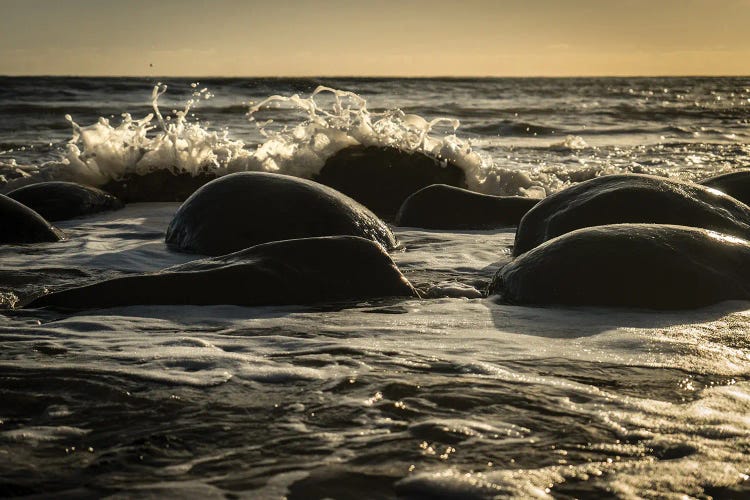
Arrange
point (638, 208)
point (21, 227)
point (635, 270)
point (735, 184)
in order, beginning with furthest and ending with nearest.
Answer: point (735, 184), point (21, 227), point (638, 208), point (635, 270)

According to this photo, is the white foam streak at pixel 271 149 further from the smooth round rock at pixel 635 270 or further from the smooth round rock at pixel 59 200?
the smooth round rock at pixel 635 270

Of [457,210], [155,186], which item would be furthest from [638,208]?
[155,186]

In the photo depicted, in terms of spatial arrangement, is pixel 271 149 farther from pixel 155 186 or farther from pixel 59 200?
pixel 59 200

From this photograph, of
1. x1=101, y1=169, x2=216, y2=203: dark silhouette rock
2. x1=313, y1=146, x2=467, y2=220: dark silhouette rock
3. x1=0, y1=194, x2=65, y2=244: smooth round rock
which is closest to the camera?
x1=0, y1=194, x2=65, y2=244: smooth round rock

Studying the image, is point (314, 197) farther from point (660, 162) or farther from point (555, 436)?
point (660, 162)

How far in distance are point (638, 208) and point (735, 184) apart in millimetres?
1850

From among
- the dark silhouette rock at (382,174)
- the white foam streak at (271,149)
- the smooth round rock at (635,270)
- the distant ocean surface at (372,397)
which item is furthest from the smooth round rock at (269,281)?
the white foam streak at (271,149)

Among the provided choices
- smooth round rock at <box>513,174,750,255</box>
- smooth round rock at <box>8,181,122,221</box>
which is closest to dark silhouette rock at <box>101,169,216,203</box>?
smooth round rock at <box>8,181,122,221</box>

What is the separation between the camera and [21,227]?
6312 millimetres

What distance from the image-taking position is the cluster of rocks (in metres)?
4.16

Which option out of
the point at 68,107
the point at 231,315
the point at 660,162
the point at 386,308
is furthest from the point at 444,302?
the point at 68,107

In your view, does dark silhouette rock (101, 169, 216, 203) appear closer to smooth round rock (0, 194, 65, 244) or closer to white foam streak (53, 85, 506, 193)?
white foam streak (53, 85, 506, 193)

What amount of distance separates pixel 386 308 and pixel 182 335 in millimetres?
958

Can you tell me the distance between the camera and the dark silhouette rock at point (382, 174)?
29.3ft
